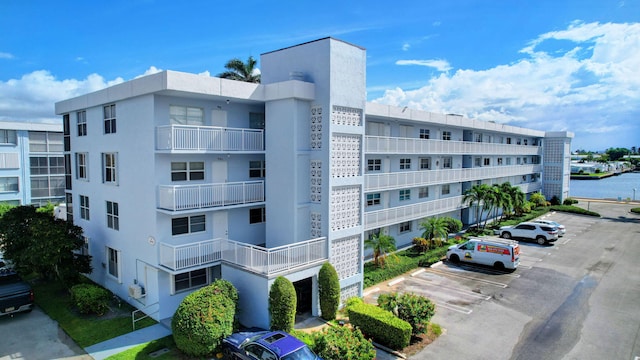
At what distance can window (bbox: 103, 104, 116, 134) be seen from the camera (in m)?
17.9

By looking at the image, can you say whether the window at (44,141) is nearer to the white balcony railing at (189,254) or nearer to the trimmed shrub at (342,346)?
the white balcony railing at (189,254)

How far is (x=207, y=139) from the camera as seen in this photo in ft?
52.0

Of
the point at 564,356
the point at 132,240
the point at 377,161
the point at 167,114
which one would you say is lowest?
the point at 564,356

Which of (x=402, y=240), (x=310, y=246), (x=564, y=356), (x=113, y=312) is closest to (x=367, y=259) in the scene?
(x=402, y=240)

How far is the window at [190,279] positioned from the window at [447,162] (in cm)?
2146

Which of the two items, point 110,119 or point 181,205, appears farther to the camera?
point 110,119

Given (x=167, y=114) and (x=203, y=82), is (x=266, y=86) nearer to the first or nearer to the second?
(x=203, y=82)

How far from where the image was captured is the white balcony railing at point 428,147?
22.9m

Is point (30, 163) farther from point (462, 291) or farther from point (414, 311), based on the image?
point (462, 291)

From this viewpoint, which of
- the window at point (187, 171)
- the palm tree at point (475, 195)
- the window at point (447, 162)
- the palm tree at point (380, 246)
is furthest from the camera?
the palm tree at point (475, 195)

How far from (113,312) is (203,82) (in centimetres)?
1029

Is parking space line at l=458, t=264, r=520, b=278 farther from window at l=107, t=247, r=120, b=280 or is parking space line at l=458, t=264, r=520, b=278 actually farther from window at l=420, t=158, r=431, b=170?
window at l=107, t=247, r=120, b=280

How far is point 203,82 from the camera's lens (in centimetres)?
1532

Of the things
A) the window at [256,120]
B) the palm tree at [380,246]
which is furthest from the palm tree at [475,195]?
the window at [256,120]
